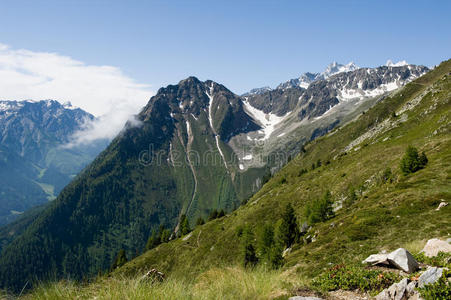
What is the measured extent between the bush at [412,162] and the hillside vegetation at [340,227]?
1.20 meters

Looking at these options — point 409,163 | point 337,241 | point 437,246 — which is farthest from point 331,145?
point 437,246

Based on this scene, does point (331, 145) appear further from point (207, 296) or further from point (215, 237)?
point (207, 296)

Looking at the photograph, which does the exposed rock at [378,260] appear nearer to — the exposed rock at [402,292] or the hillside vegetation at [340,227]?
the hillside vegetation at [340,227]

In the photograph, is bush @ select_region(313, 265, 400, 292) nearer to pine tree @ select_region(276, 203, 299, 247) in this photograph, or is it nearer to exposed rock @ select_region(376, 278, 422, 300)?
exposed rock @ select_region(376, 278, 422, 300)

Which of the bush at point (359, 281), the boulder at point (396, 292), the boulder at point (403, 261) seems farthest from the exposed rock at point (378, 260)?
the boulder at point (396, 292)

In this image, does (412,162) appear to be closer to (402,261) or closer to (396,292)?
(402,261)

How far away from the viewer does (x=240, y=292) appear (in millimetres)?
6605

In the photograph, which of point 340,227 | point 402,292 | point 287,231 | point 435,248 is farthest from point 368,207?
point 402,292

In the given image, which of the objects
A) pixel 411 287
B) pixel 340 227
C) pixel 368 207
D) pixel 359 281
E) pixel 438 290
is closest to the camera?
pixel 438 290

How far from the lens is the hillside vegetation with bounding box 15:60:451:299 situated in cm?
698

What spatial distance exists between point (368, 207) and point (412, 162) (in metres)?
18.6

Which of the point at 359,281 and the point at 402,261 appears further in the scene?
the point at 402,261

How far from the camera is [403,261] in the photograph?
9.49 m

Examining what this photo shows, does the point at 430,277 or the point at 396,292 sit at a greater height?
the point at 430,277
